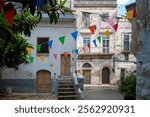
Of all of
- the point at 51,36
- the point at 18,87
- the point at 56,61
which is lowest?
the point at 18,87

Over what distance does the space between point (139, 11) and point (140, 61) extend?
54cm

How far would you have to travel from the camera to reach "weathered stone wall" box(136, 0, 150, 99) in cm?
268

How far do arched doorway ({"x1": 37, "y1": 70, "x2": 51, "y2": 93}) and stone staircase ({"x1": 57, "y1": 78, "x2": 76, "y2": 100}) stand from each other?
1.63 meters

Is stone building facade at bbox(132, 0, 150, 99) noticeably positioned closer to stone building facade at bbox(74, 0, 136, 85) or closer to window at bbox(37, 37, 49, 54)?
window at bbox(37, 37, 49, 54)

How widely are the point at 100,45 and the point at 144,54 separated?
25.0 metres

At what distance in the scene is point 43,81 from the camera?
61.3ft

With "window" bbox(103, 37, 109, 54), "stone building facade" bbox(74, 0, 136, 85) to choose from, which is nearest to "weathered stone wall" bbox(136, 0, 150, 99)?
"stone building facade" bbox(74, 0, 136, 85)

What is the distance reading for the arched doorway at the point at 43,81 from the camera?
18.6 metres

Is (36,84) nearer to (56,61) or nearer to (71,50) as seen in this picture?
(56,61)

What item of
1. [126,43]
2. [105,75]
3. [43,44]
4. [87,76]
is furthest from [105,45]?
[43,44]

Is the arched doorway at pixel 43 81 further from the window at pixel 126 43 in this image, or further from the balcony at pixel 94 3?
the window at pixel 126 43

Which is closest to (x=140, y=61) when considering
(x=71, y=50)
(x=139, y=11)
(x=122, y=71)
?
→ (x=139, y=11)

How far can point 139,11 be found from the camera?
9.99 ft

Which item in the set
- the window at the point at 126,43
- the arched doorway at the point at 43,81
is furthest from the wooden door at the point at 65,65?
the window at the point at 126,43
